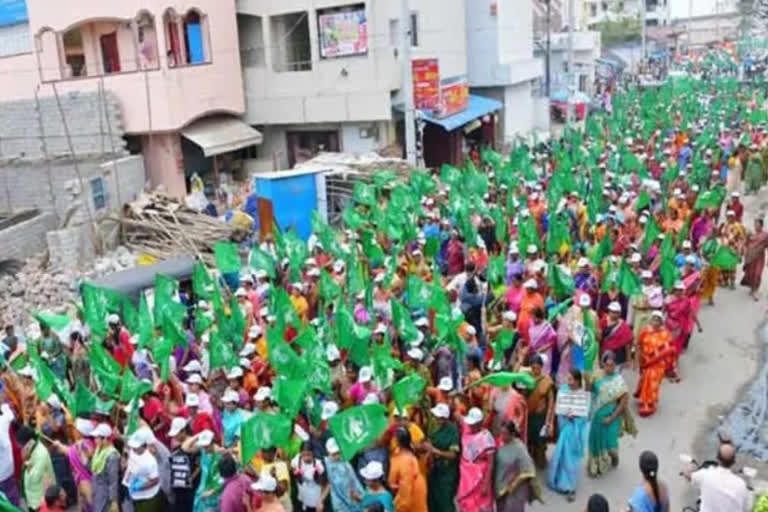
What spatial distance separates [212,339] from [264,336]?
2.12 ft

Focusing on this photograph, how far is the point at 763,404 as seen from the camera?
852 cm

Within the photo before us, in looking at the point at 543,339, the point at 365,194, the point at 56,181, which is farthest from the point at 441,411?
the point at 56,181

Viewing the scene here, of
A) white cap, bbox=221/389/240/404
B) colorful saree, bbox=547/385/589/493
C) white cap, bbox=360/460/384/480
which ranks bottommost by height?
colorful saree, bbox=547/385/589/493

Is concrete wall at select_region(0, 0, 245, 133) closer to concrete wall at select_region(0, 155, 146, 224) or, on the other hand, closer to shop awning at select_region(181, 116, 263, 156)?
shop awning at select_region(181, 116, 263, 156)

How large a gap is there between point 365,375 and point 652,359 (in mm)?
3170

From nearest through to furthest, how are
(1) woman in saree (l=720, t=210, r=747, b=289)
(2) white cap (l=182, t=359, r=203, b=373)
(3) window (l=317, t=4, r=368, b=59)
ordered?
(2) white cap (l=182, t=359, r=203, b=373) < (1) woman in saree (l=720, t=210, r=747, b=289) < (3) window (l=317, t=4, r=368, b=59)

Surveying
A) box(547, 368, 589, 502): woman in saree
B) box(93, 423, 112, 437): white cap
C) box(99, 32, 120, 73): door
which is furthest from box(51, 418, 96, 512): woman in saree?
box(99, 32, 120, 73): door

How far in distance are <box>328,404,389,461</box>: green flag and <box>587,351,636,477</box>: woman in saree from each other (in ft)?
7.36

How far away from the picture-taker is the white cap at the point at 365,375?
7.29 metres

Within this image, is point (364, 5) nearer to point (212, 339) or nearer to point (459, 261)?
point (459, 261)

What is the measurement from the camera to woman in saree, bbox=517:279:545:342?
899 cm

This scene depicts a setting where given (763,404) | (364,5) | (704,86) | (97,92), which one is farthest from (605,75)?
(763,404)

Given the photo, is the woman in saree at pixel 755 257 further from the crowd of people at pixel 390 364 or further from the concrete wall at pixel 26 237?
the concrete wall at pixel 26 237

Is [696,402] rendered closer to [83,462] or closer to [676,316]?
[676,316]
